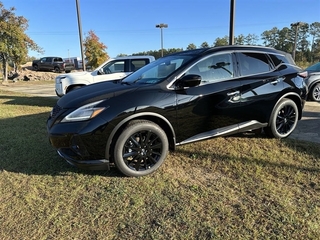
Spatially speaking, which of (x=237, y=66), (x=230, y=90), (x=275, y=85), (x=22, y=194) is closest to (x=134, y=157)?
(x=22, y=194)

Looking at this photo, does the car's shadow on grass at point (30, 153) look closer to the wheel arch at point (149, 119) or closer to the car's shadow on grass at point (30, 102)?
the wheel arch at point (149, 119)

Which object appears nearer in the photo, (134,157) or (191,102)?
(134,157)

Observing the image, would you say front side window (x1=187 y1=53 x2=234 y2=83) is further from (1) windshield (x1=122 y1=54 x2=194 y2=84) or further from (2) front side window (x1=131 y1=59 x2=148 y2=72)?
(2) front side window (x1=131 y1=59 x2=148 y2=72)

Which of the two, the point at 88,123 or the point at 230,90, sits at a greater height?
the point at 230,90

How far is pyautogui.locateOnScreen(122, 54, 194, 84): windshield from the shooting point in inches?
150

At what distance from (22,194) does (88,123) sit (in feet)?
3.71

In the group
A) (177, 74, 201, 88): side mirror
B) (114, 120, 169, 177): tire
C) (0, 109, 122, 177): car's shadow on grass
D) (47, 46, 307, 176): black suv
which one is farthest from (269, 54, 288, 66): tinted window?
(0, 109, 122, 177): car's shadow on grass

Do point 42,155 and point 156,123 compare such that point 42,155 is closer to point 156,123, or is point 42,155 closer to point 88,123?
point 88,123

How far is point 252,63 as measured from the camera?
14.0 feet

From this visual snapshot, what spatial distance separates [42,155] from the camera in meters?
4.16

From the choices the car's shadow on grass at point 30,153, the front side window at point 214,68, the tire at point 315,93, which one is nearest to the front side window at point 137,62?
the car's shadow on grass at point 30,153

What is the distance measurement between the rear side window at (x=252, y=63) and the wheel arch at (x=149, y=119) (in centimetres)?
156

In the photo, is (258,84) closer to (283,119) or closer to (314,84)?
(283,119)

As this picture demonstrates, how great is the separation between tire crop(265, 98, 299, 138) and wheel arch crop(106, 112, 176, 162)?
1.89m
